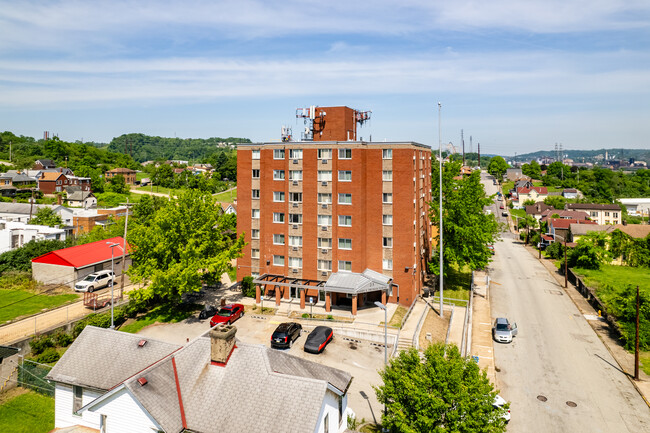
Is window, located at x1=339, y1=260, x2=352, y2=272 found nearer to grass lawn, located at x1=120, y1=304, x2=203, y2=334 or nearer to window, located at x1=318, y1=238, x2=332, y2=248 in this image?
window, located at x1=318, y1=238, x2=332, y2=248

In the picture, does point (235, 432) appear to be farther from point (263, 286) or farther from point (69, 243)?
point (69, 243)

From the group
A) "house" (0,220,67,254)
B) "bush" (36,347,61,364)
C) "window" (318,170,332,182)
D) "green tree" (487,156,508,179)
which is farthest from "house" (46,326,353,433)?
"green tree" (487,156,508,179)

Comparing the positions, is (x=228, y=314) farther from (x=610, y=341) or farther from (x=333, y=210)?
(x=610, y=341)

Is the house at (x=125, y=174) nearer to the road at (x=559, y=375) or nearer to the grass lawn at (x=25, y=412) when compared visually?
the grass lawn at (x=25, y=412)

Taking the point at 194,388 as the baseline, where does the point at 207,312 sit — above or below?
below

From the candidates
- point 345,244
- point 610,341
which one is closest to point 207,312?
point 345,244

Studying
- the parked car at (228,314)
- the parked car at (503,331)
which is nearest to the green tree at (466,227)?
the parked car at (503,331)
